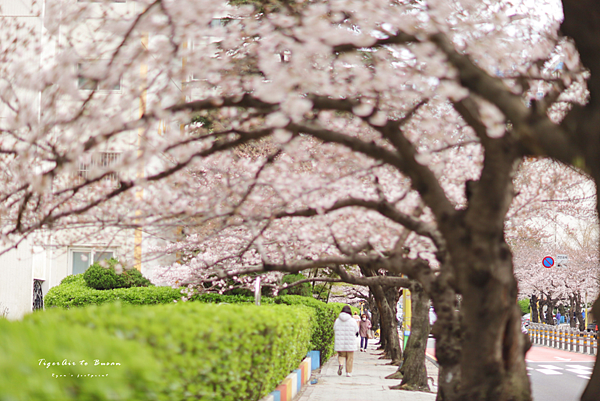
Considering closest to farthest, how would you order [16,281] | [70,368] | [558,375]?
1. [70,368]
2. [558,375]
3. [16,281]

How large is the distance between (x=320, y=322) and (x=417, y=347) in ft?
14.6

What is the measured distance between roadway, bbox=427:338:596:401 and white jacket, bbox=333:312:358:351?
15.2 feet

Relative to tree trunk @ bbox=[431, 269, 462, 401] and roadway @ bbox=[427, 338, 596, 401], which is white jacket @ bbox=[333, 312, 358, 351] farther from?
tree trunk @ bbox=[431, 269, 462, 401]

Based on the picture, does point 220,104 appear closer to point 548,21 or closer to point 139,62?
point 139,62

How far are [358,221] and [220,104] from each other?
566cm

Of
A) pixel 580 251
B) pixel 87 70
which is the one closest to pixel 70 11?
pixel 87 70

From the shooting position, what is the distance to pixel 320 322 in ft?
61.5

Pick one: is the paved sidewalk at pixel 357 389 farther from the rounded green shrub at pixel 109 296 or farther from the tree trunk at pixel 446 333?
the tree trunk at pixel 446 333

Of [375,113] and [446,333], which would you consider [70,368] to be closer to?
[375,113]

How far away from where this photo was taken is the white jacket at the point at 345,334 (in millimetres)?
16719

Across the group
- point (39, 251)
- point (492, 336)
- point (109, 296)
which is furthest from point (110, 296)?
point (492, 336)

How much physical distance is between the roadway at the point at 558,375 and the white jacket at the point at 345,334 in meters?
4.62

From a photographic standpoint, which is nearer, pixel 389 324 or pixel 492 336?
pixel 492 336

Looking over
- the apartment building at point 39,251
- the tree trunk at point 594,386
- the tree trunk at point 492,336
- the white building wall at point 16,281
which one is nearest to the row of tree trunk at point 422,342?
the tree trunk at point 492,336
